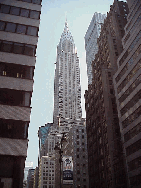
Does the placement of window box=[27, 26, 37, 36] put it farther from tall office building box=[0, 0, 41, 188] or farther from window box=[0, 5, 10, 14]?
window box=[0, 5, 10, 14]

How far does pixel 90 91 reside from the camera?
99000 mm

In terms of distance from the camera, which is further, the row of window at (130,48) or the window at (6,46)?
the row of window at (130,48)

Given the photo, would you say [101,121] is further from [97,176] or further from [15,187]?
[15,187]

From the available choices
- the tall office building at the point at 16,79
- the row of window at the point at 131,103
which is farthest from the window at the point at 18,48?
the row of window at the point at 131,103

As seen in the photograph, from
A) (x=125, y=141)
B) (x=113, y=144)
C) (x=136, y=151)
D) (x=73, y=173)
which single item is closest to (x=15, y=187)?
(x=136, y=151)

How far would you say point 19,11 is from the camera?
3073cm

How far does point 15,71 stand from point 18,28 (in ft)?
23.3

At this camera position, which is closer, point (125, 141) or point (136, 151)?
point (136, 151)

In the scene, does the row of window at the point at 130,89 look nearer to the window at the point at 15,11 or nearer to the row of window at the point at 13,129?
the window at the point at 15,11

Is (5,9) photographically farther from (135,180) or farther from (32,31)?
(135,180)

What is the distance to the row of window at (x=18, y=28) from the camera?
2867cm

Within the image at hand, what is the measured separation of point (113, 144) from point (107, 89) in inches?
860

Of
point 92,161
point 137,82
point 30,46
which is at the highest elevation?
point 137,82

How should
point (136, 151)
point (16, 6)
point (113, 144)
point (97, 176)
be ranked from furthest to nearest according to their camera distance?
point (97, 176) < point (113, 144) < point (136, 151) < point (16, 6)
